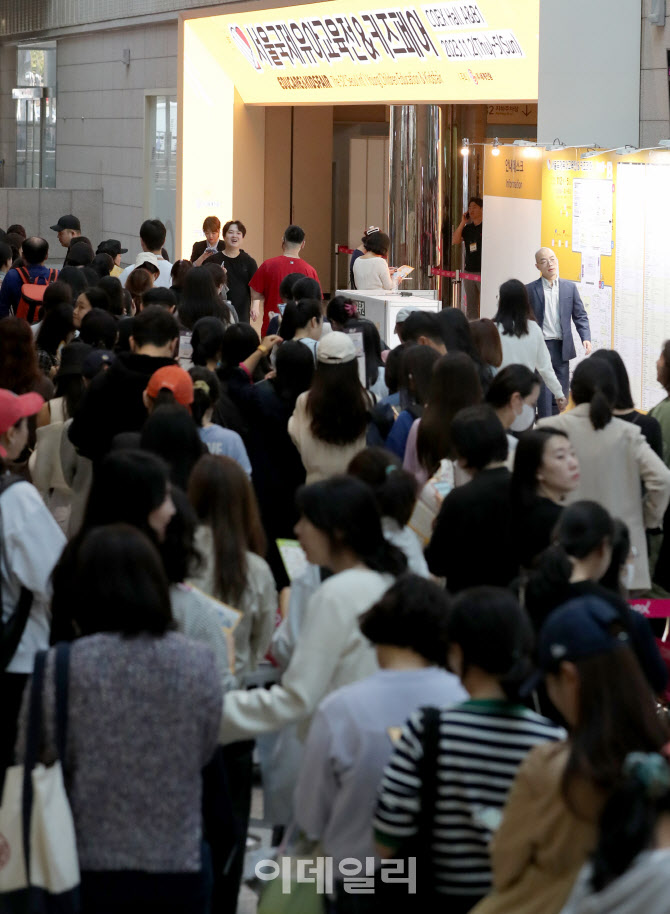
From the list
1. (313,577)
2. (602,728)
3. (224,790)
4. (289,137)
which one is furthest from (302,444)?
(289,137)

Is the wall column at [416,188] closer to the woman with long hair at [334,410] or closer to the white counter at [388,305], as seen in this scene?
the white counter at [388,305]

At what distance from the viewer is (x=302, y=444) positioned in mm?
5395

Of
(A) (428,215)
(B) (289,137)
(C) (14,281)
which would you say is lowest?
(C) (14,281)

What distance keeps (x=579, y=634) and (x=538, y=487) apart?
1930 millimetres

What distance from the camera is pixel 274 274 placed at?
978 cm

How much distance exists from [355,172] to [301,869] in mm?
17288

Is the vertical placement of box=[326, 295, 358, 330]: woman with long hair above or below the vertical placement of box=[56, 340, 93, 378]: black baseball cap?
above

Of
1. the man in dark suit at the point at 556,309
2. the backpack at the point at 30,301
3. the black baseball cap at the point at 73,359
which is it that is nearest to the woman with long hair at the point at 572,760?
the black baseball cap at the point at 73,359

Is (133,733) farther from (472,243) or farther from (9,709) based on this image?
(472,243)

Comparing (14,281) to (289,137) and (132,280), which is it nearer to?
(132,280)

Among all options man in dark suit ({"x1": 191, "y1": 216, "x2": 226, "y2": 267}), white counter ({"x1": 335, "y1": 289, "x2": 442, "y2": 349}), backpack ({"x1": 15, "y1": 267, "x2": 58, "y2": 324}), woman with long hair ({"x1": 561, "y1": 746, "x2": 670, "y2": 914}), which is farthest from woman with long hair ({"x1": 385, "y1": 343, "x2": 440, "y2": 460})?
man in dark suit ({"x1": 191, "y1": 216, "x2": 226, "y2": 267})

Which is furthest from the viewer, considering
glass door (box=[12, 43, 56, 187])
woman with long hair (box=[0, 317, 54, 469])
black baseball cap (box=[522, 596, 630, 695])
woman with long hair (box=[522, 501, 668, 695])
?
glass door (box=[12, 43, 56, 187])

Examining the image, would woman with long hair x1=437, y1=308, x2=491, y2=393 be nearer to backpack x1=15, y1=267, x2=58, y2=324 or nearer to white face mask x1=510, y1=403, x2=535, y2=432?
white face mask x1=510, y1=403, x2=535, y2=432

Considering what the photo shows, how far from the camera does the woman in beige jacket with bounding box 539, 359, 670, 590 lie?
502 cm
